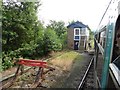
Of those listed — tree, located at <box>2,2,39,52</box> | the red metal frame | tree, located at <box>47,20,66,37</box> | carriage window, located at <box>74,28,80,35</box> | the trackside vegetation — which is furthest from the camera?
tree, located at <box>47,20,66,37</box>

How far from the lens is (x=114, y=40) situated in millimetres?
3307

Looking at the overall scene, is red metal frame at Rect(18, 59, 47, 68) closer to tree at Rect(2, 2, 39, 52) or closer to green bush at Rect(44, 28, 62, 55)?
tree at Rect(2, 2, 39, 52)

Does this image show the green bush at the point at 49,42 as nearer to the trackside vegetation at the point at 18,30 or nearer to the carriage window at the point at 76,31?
the trackside vegetation at the point at 18,30

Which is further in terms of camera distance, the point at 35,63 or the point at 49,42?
the point at 49,42

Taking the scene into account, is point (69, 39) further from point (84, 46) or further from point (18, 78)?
point (18, 78)

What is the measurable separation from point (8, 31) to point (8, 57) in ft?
6.78

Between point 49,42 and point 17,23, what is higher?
point 17,23

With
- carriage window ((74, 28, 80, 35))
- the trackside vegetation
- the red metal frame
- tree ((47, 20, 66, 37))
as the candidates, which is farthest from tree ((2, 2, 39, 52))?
tree ((47, 20, 66, 37))

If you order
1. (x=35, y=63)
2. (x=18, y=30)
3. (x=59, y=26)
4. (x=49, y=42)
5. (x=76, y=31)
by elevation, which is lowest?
(x=35, y=63)

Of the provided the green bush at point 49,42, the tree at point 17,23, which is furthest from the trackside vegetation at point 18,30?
the green bush at point 49,42

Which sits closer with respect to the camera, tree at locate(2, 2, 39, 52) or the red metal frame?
the red metal frame

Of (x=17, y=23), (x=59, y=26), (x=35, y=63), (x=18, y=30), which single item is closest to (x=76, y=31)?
(x=59, y=26)

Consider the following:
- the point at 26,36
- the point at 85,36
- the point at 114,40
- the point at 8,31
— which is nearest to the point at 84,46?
the point at 85,36

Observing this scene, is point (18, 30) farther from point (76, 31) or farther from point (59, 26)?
point (59, 26)
